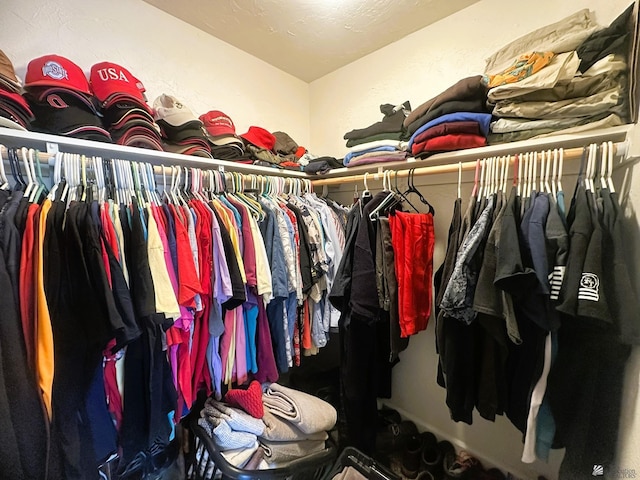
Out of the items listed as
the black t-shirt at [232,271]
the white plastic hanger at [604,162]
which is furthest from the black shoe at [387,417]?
the white plastic hanger at [604,162]

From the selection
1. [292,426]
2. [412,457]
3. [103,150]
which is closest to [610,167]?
[292,426]

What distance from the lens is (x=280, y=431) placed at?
1.10m

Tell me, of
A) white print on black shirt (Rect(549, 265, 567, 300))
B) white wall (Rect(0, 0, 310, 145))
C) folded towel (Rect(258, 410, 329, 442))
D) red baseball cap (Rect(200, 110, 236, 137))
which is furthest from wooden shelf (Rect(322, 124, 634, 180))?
folded towel (Rect(258, 410, 329, 442))

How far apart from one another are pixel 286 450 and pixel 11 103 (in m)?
1.49

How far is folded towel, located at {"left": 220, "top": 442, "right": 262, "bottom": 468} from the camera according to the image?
1.00 m

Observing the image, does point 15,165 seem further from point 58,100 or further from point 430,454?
point 430,454

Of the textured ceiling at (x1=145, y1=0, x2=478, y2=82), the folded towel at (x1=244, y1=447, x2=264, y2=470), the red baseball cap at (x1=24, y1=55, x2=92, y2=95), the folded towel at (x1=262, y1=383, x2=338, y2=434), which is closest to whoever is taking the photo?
the red baseball cap at (x1=24, y1=55, x2=92, y2=95)

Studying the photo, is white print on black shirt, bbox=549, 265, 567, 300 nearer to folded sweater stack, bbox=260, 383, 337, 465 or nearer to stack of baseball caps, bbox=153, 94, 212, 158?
folded sweater stack, bbox=260, 383, 337, 465

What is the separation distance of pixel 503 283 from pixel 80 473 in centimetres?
132

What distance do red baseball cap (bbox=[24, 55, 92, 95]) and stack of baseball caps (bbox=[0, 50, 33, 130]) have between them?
0.05 m

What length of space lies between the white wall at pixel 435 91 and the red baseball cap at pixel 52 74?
137 centimetres

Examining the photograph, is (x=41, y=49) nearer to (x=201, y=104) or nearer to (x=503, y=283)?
(x=201, y=104)

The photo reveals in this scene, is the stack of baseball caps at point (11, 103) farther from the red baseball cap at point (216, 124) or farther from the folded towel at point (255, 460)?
the folded towel at point (255, 460)

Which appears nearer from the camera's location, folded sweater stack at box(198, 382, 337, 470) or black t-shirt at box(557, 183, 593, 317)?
black t-shirt at box(557, 183, 593, 317)
